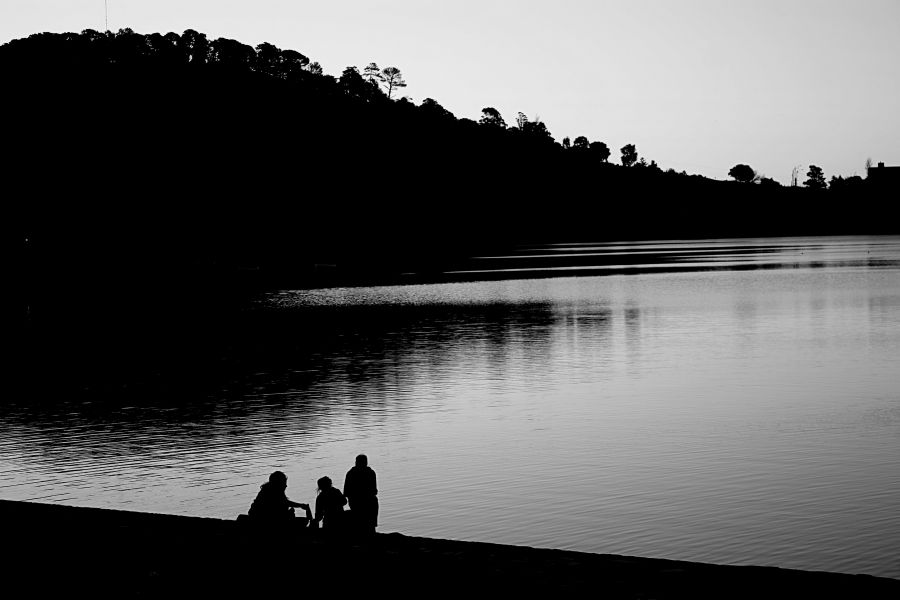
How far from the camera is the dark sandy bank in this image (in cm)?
1403

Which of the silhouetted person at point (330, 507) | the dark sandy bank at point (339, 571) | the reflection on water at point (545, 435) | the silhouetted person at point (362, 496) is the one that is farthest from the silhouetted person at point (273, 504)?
the reflection on water at point (545, 435)

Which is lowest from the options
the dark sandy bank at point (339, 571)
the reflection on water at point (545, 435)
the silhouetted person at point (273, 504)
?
the reflection on water at point (545, 435)

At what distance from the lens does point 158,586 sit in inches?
576

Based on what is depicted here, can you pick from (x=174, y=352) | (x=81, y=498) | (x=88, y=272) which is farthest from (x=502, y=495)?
(x=88, y=272)

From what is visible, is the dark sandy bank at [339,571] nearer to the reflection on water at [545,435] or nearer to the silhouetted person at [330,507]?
the silhouetted person at [330,507]

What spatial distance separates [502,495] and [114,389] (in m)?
25.2

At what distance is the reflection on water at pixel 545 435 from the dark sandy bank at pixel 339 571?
5.94m

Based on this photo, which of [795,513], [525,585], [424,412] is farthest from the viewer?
[424,412]

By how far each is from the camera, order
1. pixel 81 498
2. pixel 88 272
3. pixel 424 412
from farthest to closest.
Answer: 1. pixel 88 272
2. pixel 424 412
3. pixel 81 498

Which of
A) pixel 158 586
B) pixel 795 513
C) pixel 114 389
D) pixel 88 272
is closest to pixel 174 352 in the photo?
pixel 114 389

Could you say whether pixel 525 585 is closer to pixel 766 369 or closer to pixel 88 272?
pixel 766 369

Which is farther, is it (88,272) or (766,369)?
(88,272)

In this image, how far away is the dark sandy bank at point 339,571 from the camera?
46.0ft

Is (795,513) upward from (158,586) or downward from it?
downward
